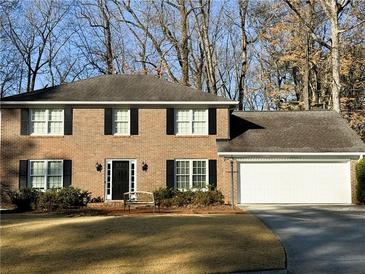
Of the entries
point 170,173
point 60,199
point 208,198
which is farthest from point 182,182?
point 60,199

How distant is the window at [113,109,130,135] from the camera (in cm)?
2470

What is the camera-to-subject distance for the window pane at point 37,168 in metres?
24.2

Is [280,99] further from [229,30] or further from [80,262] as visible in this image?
[80,262]

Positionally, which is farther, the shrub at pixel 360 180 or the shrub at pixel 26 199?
the shrub at pixel 360 180

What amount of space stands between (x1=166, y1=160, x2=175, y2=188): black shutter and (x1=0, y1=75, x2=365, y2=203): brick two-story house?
5cm

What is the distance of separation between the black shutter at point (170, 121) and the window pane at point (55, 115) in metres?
5.42

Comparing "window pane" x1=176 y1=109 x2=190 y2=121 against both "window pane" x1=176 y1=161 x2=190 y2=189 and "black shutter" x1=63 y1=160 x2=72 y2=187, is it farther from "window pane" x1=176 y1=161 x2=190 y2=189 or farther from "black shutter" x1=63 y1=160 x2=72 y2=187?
"black shutter" x1=63 y1=160 x2=72 y2=187

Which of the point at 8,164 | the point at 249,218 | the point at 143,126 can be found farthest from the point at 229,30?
the point at 249,218

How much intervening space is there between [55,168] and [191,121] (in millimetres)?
7240

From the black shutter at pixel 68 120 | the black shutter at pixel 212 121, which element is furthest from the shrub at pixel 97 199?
the black shutter at pixel 212 121

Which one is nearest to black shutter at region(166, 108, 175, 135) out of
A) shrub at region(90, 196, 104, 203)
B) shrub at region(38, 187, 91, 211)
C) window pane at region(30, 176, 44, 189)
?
shrub at region(90, 196, 104, 203)

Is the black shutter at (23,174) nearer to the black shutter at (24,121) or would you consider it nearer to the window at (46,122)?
the black shutter at (24,121)

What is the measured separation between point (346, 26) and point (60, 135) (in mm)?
21961

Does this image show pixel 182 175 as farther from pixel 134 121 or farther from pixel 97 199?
pixel 97 199
